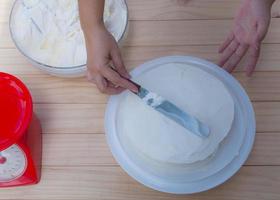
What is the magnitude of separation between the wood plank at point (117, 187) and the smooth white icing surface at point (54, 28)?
208 mm

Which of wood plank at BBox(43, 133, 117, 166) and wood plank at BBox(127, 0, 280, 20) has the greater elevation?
wood plank at BBox(127, 0, 280, 20)

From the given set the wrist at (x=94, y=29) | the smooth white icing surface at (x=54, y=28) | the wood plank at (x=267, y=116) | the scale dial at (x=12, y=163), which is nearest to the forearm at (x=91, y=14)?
the wrist at (x=94, y=29)

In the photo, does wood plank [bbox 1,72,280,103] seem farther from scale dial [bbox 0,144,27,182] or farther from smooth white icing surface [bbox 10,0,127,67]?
scale dial [bbox 0,144,27,182]

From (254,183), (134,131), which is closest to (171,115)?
(134,131)

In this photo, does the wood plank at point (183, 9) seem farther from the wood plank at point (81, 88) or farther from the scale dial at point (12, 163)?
the scale dial at point (12, 163)

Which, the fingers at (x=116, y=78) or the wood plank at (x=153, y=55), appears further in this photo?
the wood plank at (x=153, y=55)

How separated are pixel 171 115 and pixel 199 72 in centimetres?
11

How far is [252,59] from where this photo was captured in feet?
2.34

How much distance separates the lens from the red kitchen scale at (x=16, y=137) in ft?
1.85

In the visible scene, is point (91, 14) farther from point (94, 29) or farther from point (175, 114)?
point (175, 114)

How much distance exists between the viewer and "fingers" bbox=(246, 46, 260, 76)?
71 cm

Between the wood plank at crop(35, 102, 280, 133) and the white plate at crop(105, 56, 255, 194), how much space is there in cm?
2

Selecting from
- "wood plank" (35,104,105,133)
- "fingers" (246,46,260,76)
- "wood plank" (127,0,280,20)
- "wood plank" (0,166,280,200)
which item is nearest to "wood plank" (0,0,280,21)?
"wood plank" (127,0,280,20)

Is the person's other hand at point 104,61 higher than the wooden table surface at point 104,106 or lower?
higher
